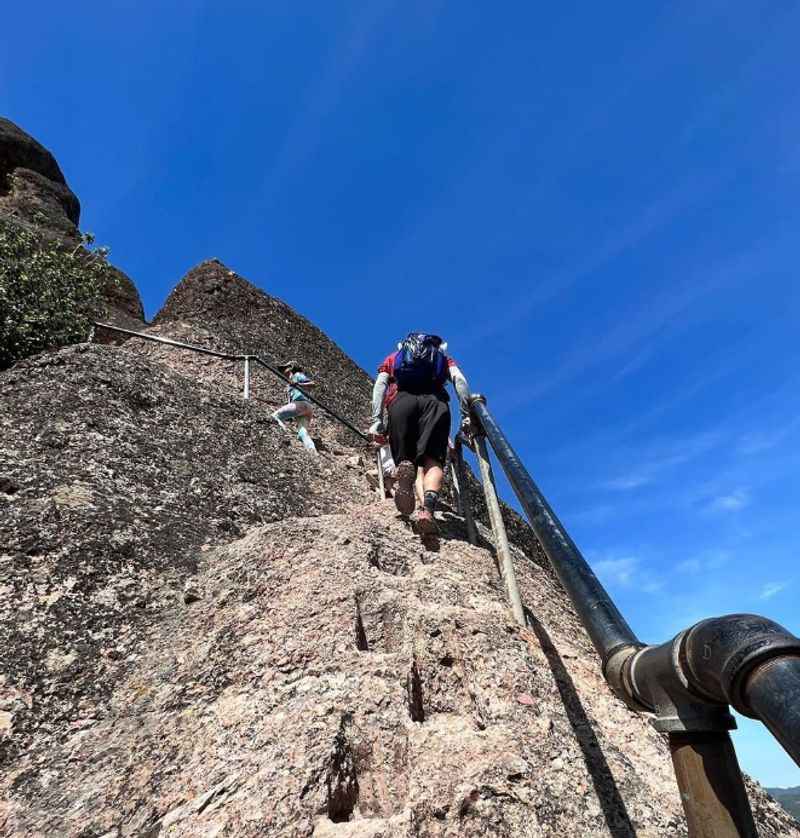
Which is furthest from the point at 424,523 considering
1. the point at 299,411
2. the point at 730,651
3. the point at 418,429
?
the point at 299,411

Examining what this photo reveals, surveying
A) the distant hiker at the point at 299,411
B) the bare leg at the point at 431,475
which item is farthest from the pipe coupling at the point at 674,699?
the distant hiker at the point at 299,411

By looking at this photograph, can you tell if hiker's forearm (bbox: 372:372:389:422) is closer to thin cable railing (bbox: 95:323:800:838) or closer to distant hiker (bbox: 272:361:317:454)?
distant hiker (bbox: 272:361:317:454)

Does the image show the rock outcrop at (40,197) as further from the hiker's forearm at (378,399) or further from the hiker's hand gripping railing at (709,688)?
the hiker's hand gripping railing at (709,688)

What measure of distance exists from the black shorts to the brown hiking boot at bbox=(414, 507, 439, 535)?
2.44 ft

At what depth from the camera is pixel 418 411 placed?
657 centimetres

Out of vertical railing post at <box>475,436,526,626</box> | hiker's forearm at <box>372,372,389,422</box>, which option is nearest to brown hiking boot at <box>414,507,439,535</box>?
vertical railing post at <box>475,436,526,626</box>

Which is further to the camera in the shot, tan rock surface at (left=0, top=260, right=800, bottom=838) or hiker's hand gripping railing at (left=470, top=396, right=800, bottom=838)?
tan rock surface at (left=0, top=260, right=800, bottom=838)

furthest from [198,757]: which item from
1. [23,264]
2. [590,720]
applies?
[23,264]

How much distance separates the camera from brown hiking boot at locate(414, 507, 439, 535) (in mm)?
5812

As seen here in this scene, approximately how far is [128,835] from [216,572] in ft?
7.54

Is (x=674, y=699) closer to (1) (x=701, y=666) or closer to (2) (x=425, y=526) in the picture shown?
(1) (x=701, y=666)

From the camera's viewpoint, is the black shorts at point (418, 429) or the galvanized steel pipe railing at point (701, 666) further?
the black shorts at point (418, 429)

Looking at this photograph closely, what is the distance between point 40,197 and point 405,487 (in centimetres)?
2843

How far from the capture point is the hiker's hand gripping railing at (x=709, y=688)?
1.48 metres
